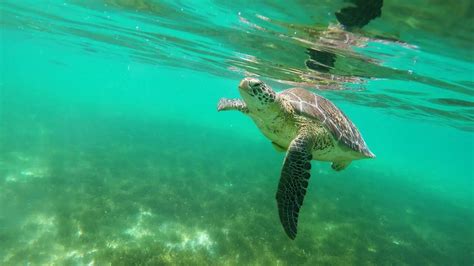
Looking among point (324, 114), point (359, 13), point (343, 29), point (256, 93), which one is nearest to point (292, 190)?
point (256, 93)

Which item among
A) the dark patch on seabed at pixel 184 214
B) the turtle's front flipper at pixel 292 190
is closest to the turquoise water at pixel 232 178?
the dark patch on seabed at pixel 184 214

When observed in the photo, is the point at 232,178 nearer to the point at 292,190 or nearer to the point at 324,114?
the point at 324,114

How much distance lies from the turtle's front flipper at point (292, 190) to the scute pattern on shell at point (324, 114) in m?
1.61

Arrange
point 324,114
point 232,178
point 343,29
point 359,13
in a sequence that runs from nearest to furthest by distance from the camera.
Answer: point 324,114 → point 359,13 → point 343,29 → point 232,178

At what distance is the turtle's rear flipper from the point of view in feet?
25.0

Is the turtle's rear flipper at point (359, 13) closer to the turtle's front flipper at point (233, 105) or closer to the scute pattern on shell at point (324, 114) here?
the scute pattern on shell at point (324, 114)

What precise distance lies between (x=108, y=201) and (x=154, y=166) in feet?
17.3

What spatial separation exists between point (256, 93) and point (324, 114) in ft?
6.96

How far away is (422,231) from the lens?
14.2 m

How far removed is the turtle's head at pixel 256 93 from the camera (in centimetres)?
493

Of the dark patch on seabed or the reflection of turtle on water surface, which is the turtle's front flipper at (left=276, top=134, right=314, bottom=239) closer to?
the reflection of turtle on water surface

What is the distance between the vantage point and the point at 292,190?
14.8 feet

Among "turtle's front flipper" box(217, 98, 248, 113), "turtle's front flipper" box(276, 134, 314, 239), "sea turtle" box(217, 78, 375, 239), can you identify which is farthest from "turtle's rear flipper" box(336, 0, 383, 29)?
"turtle's front flipper" box(276, 134, 314, 239)

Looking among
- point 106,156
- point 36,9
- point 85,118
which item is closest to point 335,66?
point 106,156
